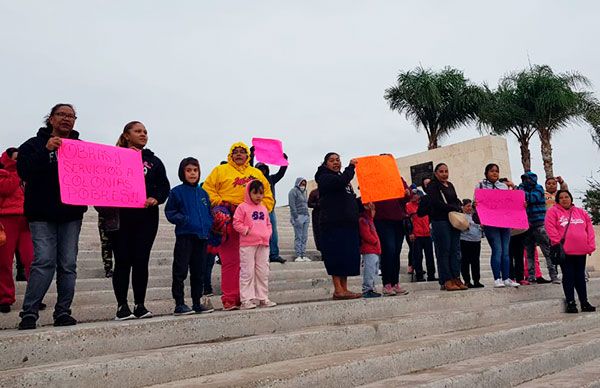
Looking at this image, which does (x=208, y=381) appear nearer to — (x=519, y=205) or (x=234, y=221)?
(x=234, y=221)

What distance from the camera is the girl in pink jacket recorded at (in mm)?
5266

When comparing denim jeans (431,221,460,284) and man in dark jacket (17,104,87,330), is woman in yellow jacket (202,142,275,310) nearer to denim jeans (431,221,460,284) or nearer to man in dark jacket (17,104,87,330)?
man in dark jacket (17,104,87,330)

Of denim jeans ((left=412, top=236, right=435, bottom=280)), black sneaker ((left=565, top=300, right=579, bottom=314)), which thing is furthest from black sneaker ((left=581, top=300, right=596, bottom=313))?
denim jeans ((left=412, top=236, right=435, bottom=280))

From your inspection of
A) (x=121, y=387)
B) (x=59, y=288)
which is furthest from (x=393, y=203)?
(x=121, y=387)

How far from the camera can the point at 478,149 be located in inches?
783

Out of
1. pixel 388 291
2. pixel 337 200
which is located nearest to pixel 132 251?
pixel 337 200

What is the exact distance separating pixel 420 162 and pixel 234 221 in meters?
16.5

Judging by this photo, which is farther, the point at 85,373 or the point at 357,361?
the point at 357,361

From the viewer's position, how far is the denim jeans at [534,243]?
8109 mm

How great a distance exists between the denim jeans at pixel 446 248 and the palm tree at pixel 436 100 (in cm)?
2535

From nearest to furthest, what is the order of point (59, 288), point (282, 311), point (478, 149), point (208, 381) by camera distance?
point (208, 381) → point (59, 288) → point (282, 311) → point (478, 149)

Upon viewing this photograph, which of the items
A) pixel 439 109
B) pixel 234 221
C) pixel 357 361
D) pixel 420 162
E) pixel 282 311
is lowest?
pixel 357 361

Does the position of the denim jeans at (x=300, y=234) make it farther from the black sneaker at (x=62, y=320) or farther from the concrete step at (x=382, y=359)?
the black sneaker at (x=62, y=320)

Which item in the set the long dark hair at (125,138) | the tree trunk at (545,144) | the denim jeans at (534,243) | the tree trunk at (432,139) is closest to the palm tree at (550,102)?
the tree trunk at (545,144)
